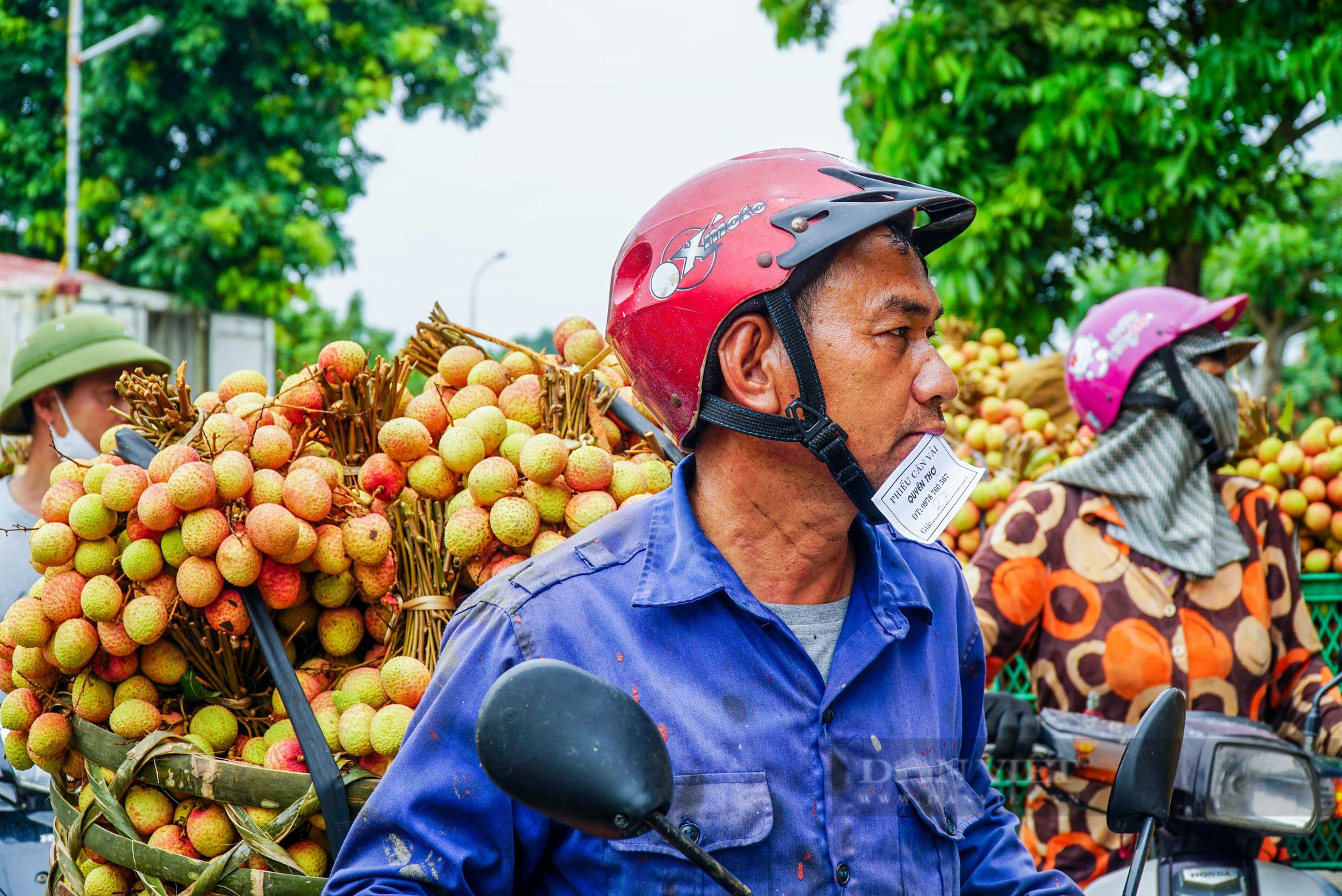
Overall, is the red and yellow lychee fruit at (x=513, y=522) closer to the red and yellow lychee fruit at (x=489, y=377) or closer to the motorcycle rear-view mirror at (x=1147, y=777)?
the red and yellow lychee fruit at (x=489, y=377)

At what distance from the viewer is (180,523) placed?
2227 mm

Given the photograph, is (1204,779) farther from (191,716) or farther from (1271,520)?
(191,716)

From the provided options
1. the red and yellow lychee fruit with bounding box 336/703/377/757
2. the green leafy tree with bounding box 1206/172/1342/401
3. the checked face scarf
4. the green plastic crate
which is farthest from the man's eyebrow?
the green leafy tree with bounding box 1206/172/1342/401

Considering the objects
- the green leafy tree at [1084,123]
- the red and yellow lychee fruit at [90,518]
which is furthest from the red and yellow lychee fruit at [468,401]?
the green leafy tree at [1084,123]

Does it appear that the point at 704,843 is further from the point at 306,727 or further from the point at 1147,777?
the point at 306,727

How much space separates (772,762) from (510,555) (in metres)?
0.90

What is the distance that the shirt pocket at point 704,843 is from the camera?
1.55m

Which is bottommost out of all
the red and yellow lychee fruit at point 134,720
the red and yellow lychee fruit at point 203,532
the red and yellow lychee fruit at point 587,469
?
the red and yellow lychee fruit at point 134,720

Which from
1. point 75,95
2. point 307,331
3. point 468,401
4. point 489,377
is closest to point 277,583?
point 468,401

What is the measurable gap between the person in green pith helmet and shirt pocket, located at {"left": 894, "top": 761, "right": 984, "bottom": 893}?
120 inches

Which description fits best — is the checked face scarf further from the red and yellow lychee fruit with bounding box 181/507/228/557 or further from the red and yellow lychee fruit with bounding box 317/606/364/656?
Answer: the red and yellow lychee fruit with bounding box 181/507/228/557

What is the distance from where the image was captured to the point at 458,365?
2.75 meters

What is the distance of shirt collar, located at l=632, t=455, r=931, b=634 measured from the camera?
1691 mm

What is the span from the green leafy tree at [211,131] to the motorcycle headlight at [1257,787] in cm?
1399
